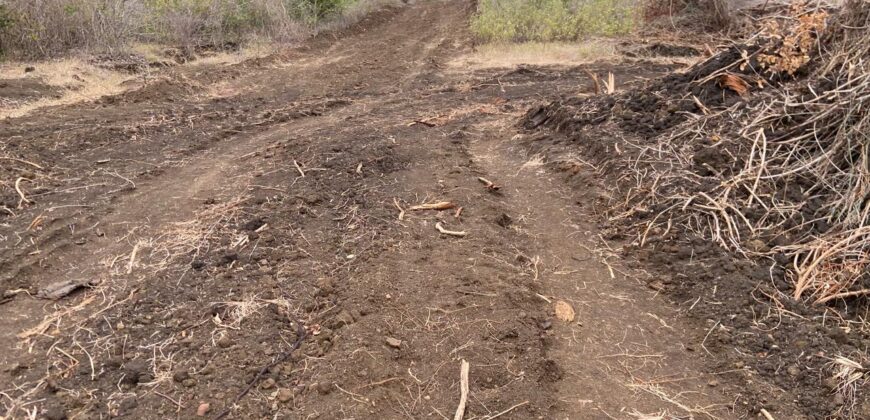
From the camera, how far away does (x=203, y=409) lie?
244 centimetres

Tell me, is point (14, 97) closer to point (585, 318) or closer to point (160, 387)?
point (160, 387)

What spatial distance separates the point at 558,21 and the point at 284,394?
1107 cm

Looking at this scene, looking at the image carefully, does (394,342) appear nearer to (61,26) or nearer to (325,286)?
(325,286)

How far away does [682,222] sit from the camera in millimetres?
3689

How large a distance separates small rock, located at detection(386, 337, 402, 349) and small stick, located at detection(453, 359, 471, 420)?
323 millimetres

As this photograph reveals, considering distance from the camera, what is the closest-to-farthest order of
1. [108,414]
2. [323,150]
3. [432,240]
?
[108,414] < [432,240] < [323,150]

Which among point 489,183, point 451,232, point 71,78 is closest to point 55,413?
point 451,232

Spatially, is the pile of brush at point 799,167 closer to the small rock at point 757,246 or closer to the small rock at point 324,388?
the small rock at point 757,246

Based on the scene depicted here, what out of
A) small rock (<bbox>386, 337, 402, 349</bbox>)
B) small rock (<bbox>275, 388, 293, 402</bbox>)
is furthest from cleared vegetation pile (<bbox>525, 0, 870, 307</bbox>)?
small rock (<bbox>275, 388, 293, 402</bbox>)

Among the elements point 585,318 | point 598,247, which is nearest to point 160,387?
point 585,318

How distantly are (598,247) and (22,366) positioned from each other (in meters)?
3.28

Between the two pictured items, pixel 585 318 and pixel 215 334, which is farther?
pixel 585 318

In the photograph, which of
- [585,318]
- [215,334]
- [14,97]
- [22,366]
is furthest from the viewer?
[14,97]

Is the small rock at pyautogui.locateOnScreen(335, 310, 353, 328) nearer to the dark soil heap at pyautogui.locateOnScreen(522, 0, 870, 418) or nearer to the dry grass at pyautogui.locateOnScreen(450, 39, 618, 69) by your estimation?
the dark soil heap at pyautogui.locateOnScreen(522, 0, 870, 418)
